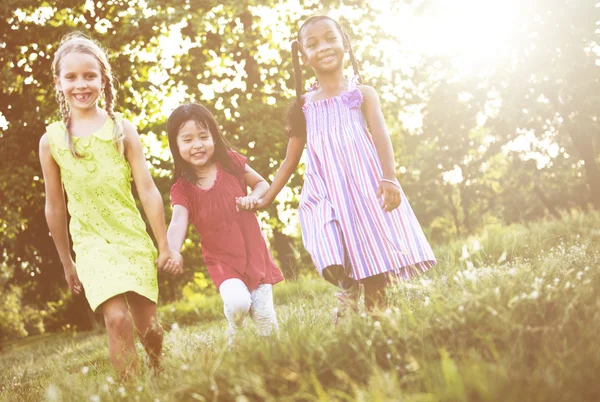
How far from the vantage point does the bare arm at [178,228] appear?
4258 millimetres

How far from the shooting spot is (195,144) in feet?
14.9

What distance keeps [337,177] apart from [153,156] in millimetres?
10462

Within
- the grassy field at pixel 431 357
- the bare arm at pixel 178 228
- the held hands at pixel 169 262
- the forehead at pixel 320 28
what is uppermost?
the forehead at pixel 320 28

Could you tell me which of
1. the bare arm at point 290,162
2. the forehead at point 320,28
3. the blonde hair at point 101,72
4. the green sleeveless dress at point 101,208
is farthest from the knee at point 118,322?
the forehead at point 320,28

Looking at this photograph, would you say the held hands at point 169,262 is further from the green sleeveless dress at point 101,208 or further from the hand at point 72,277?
the hand at point 72,277

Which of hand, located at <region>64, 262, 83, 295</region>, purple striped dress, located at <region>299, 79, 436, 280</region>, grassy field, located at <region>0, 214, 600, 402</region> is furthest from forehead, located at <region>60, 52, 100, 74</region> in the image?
grassy field, located at <region>0, 214, 600, 402</region>

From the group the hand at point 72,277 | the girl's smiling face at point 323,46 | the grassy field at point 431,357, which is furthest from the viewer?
the girl's smiling face at point 323,46

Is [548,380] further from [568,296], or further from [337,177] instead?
[337,177]

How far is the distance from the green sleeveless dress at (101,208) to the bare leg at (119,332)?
0.16m

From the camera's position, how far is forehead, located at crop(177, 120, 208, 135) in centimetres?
458

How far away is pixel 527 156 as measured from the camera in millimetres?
30500

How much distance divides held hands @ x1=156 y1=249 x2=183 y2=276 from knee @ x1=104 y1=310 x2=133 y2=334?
0.38 m

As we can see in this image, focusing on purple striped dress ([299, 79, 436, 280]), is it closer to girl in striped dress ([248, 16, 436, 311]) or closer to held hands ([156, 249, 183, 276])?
girl in striped dress ([248, 16, 436, 311])

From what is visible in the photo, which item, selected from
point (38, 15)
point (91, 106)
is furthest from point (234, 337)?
point (38, 15)
